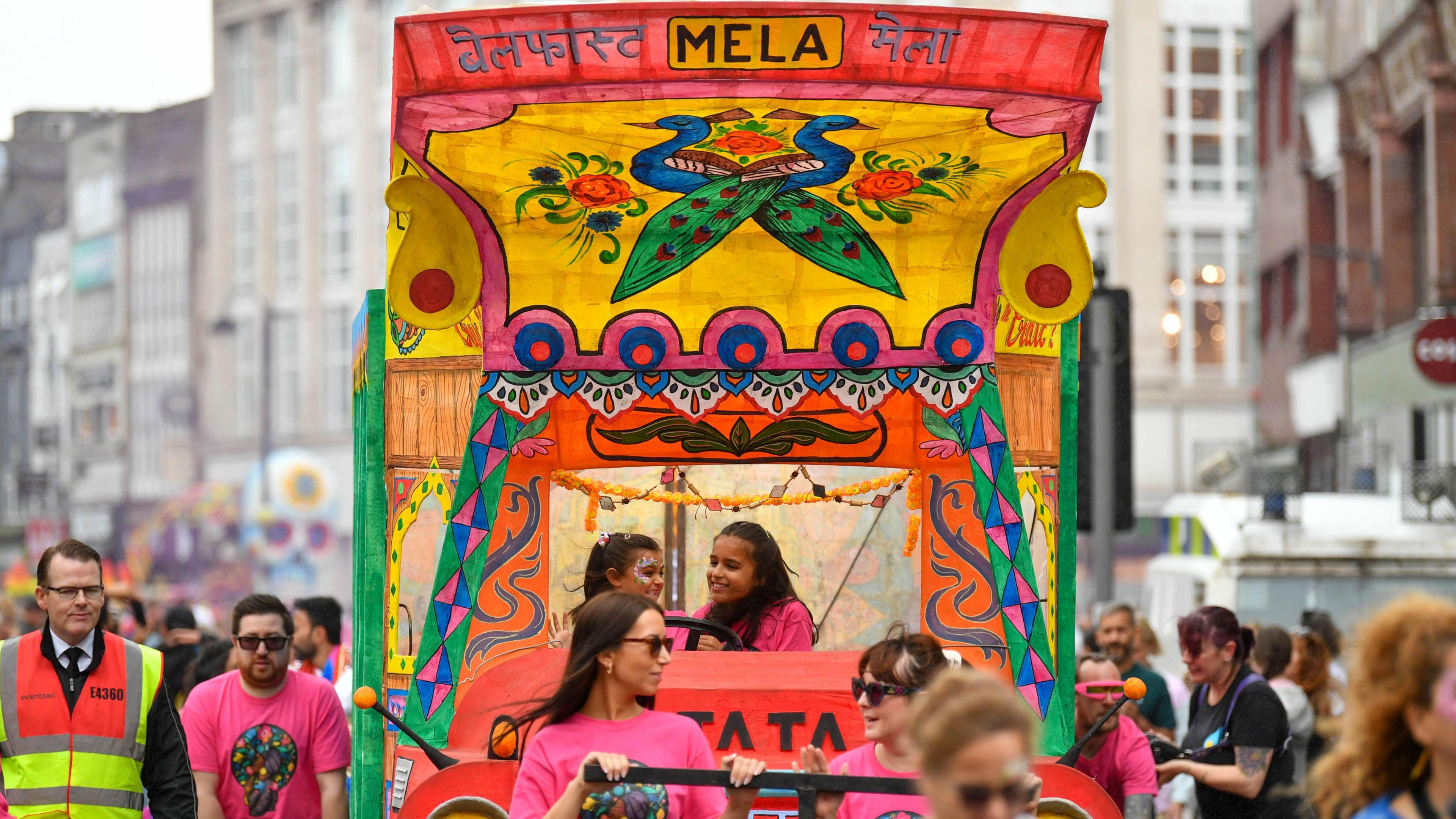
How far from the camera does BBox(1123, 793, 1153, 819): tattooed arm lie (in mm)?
7215

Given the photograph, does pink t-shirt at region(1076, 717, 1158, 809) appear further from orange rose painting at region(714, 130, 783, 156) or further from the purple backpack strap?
orange rose painting at region(714, 130, 783, 156)

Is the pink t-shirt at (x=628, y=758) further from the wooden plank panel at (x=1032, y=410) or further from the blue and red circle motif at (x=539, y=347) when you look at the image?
the wooden plank panel at (x=1032, y=410)

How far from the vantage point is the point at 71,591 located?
6277 millimetres

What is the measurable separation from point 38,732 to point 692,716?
2087 millimetres

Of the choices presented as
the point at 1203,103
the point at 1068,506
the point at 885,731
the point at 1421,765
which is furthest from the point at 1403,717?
the point at 1203,103

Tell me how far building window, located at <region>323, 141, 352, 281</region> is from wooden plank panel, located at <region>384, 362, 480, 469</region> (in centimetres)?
4740

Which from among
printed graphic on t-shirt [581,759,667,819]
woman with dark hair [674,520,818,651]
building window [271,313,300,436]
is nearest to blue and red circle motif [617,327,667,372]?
woman with dark hair [674,520,818,651]

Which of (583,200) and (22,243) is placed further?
(22,243)

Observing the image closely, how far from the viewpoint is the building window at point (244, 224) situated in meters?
56.3

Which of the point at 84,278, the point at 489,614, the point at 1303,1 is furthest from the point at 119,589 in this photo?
the point at 84,278

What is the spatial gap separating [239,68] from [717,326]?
53738 millimetres

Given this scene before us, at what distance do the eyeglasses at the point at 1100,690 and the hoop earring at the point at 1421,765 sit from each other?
3.82 m

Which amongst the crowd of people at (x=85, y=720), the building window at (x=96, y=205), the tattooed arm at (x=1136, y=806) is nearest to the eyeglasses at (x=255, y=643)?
the crowd of people at (x=85, y=720)

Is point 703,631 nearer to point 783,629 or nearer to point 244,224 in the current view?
point 783,629
